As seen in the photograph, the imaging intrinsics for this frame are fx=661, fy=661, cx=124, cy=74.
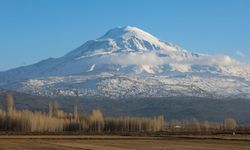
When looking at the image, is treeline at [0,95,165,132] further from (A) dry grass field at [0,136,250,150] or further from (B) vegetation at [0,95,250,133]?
(A) dry grass field at [0,136,250,150]

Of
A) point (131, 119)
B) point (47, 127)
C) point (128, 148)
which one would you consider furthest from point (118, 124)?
point (128, 148)

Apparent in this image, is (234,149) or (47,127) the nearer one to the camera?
(234,149)

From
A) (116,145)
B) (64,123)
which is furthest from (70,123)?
(116,145)

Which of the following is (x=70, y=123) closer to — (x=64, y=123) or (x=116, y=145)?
(x=64, y=123)

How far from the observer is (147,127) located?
164625 millimetres

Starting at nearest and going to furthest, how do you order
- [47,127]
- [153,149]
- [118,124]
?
[153,149], [47,127], [118,124]

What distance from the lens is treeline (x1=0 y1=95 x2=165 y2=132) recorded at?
493 ft

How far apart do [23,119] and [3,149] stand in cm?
8964

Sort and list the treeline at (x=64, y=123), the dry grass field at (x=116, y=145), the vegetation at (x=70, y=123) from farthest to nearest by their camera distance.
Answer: the treeline at (x=64, y=123) → the vegetation at (x=70, y=123) → the dry grass field at (x=116, y=145)

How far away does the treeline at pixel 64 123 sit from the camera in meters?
150

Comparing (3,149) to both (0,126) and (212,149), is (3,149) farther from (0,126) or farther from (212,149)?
(0,126)

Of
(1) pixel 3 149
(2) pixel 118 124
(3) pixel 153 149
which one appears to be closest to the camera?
(1) pixel 3 149

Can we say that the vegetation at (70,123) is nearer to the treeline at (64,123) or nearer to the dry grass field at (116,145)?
the treeline at (64,123)

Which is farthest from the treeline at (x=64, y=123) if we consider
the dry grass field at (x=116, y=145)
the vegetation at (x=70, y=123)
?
the dry grass field at (x=116, y=145)
